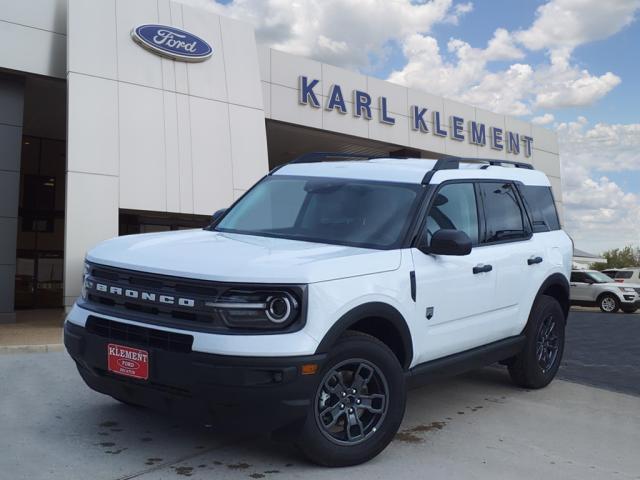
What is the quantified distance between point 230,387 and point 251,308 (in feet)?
1.44

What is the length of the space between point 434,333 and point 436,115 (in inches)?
A: 786

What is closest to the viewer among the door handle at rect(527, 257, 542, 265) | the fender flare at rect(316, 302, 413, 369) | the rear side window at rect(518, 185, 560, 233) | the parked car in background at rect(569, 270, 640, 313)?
the fender flare at rect(316, 302, 413, 369)

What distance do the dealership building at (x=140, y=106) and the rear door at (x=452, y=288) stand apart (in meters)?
10.5

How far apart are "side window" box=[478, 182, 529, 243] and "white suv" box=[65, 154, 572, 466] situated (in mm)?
22

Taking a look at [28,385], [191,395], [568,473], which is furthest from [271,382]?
[28,385]

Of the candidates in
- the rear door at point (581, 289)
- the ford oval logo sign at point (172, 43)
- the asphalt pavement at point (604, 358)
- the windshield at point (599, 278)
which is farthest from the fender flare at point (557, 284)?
the windshield at point (599, 278)

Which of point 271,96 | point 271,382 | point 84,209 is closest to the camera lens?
point 271,382

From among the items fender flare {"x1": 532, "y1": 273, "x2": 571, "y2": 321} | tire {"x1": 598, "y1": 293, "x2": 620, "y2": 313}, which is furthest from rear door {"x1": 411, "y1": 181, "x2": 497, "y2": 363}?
tire {"x1": 598, "y1": 293, "x2": 620, "y2": 313}

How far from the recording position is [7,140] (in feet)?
46.8

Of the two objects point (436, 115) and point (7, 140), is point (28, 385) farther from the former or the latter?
point (436, 115)

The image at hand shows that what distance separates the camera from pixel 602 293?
23672 millimetres

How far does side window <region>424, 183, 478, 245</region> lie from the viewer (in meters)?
4.80

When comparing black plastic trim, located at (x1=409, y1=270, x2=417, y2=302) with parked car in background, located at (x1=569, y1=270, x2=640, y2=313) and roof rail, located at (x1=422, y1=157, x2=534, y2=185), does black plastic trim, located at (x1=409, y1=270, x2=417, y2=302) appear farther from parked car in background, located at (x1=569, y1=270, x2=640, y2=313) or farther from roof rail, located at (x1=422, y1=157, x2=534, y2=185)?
parked car in background, located at (x1=569, y1=270, x2=640, y2=313)

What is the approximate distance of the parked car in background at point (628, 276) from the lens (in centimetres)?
2543
